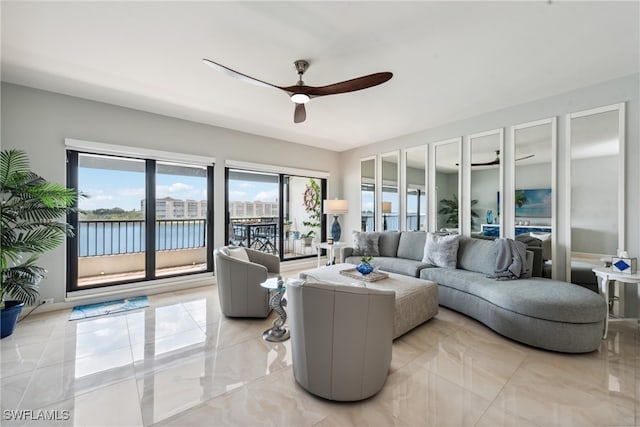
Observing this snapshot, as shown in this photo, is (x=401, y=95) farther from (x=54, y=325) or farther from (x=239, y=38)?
(x=54, y=325)

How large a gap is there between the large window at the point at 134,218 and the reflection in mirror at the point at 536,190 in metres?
4.76

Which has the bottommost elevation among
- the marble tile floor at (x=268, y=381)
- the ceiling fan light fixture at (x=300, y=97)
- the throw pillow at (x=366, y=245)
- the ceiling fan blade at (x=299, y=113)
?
the marble tile floor at (x=268, y=381)

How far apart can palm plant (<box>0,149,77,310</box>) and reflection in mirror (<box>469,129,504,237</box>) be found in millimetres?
5324

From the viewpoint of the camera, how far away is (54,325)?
2.94 m

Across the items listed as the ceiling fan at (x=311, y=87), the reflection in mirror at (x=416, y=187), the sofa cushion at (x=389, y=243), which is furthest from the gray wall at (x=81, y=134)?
the reflection in mirror at (x=416, y=187)

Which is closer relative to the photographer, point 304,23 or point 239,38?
point 304,23

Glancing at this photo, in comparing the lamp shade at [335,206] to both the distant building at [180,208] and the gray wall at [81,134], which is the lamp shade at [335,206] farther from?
the distant building at [180,208]

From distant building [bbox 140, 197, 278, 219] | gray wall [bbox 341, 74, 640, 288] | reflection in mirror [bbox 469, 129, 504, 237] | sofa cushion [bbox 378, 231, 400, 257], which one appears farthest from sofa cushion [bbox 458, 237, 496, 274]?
distant building [bbox 140, 197, 278, 219]

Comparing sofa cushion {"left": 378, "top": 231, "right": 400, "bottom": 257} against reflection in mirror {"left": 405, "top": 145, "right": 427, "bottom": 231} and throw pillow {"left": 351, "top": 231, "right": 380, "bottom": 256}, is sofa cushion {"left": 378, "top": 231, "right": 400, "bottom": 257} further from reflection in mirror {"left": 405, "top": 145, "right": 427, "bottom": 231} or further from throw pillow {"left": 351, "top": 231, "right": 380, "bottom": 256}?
reflection in mirror {"left": 405, "top": 145, "right": 427, "bottom": 231}

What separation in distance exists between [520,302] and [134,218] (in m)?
5.09

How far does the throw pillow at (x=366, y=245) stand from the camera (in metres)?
4.85

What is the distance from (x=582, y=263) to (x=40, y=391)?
17.6 feet

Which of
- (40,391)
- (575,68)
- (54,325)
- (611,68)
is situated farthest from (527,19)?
(54,325)

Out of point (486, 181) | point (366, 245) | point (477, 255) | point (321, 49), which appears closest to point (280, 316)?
point (366, 245)
